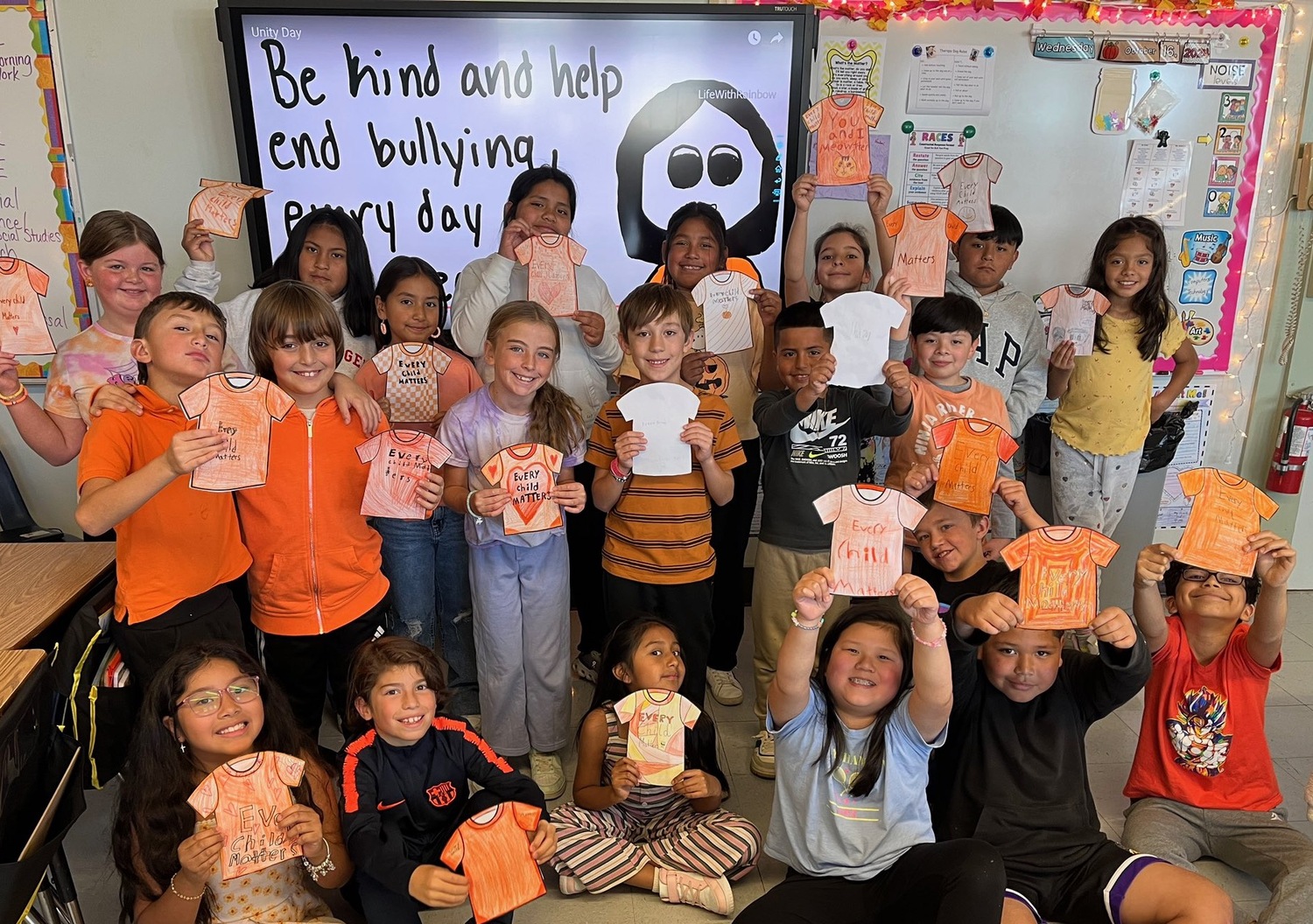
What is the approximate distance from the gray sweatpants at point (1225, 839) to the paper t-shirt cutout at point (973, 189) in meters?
1.68

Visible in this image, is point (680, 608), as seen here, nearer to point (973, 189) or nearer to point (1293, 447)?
point (973, 189)

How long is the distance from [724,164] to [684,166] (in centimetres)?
14

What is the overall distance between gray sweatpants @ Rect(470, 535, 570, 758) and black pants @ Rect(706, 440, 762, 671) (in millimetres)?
601

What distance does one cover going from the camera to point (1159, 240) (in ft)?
9.21

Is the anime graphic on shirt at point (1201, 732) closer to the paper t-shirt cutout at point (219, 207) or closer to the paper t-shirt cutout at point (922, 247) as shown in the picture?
the paper t-shirt cutout at point (922, 247)

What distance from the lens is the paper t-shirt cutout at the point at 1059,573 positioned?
183 cm

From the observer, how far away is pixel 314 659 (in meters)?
2.21

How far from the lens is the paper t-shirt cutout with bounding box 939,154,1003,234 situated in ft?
9.28

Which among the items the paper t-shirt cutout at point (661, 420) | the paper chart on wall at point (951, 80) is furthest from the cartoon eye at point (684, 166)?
the paper t-shirt cutout at point (661, 420)

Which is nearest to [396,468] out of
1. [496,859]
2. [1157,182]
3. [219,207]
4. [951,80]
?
[496,859]

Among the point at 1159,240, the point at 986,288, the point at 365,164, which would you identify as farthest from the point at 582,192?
the point at 1159,240

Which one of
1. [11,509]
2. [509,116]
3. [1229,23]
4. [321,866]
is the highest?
[1229,23]

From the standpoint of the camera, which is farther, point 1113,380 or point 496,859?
point 1113,380

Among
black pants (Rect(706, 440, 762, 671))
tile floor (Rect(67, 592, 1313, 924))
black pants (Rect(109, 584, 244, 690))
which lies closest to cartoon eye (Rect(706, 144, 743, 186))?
black pants (Rect(706, 440, 762, 671))
